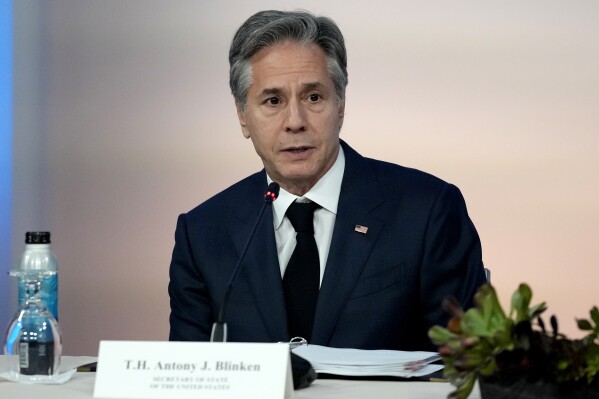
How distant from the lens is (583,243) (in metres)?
4.07

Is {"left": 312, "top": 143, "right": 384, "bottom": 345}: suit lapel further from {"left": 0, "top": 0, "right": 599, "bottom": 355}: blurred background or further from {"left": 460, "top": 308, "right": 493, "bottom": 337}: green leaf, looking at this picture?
{"left": 0, "top": 0, "right": 599, "bottom": 355}: blurred background

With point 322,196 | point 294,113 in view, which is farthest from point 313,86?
point 322,196

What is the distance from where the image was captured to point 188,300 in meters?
2.70

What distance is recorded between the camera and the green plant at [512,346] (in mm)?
1414

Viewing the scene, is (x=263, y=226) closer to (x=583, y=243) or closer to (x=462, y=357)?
(x=462, y=357)

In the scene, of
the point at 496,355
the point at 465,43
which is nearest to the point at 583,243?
the point at 465,43

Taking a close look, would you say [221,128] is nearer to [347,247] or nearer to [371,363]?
[347,247]

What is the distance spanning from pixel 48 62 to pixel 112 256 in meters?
0.81

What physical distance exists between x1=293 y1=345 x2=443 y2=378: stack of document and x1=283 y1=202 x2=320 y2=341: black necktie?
0.37 metres

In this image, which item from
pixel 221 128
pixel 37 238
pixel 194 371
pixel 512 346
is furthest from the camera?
pixel 221 128

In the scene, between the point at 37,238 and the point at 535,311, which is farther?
the point at 37,238

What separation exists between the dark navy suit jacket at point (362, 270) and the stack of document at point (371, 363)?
0.36 metres

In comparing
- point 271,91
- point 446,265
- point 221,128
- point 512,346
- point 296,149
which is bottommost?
point 512,346

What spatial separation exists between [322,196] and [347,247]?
16cm
